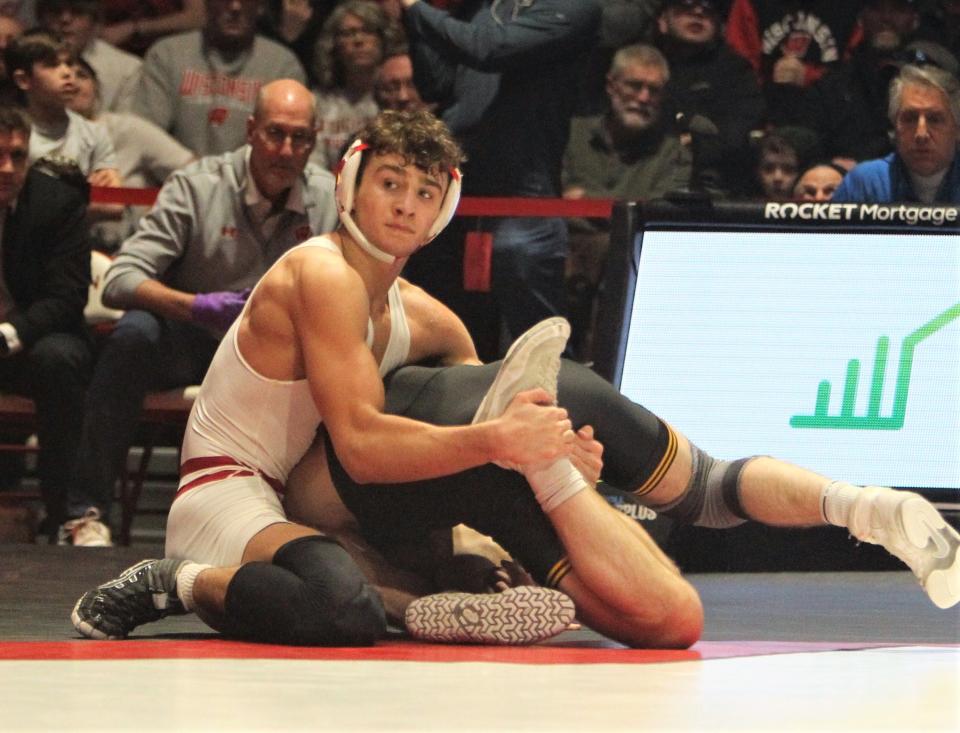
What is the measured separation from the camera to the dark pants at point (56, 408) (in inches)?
204

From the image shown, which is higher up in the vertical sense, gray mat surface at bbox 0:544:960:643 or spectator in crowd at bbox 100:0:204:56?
spectator in crowd at bbox 100:0:204:56

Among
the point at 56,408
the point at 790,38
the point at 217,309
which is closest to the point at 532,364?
the point at 217,309

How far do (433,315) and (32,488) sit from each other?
3.09 meters

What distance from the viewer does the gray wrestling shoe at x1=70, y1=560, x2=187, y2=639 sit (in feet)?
10.4

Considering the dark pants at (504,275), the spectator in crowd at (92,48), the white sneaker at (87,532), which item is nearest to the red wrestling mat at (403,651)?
the white sneaker at (87,532)

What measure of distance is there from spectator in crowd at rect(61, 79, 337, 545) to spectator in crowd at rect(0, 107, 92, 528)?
104 mm

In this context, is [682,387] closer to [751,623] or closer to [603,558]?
[751,623]

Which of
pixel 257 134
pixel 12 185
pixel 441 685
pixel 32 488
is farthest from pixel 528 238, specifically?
pixel 441 685

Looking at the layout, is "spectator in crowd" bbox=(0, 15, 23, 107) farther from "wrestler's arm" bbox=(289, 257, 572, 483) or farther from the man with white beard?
"wrestler's arm" bbox=(289, 257, 572, 483)

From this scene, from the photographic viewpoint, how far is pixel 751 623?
357 centimetres

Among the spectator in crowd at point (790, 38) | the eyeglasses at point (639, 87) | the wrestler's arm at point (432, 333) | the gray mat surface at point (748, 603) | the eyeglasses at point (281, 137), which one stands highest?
the spectator in crowd at point (790, 38)

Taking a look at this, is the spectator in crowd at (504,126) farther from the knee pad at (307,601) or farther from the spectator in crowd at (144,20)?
the knee pad at (307,601)

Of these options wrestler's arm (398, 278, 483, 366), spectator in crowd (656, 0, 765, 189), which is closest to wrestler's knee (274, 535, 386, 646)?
wrestler's arm (398, 278, 483, 366)

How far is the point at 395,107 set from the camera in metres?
6.42
